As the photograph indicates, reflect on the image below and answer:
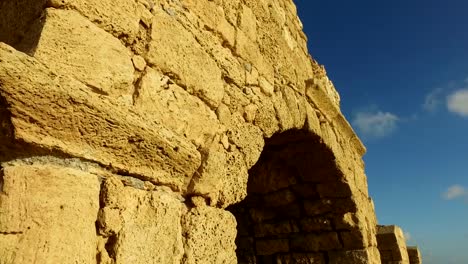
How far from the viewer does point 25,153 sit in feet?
3.67

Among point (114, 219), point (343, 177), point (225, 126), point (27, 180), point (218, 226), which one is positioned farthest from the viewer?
point (343, 177)

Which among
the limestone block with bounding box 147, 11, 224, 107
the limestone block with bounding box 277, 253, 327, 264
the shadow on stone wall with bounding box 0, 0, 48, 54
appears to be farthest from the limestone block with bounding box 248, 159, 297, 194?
the shadow on stone wall with bounding box 0, 0, 48, 54

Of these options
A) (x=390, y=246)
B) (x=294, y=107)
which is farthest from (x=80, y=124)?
(x=390, y=246)

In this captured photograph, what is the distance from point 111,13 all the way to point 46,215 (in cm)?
86

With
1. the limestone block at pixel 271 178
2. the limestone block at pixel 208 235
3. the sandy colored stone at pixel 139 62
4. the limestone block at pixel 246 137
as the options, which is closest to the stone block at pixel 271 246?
the limestone block at pixel 271 178

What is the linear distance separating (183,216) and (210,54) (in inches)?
38.9

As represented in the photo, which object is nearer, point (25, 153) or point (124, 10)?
point (25, 153)

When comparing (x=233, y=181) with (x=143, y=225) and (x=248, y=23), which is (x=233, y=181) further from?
(x=248, y=23)

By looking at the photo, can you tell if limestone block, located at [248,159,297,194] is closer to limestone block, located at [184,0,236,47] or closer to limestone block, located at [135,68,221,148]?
limestone block, located at [184,0,236,47]

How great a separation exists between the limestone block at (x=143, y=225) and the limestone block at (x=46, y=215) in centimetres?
8

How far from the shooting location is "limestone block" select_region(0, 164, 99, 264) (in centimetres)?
99

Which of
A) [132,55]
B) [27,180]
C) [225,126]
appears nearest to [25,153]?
[27,180]

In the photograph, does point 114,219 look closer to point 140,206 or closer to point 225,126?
point 140,206

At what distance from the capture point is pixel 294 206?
173 inches
